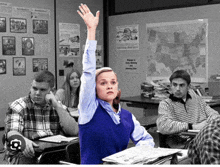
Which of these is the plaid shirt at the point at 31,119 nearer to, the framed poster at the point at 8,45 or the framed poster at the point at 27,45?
the framed poster at the point at 8,45

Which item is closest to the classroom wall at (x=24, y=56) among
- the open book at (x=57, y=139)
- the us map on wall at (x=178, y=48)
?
the us map on wall at (x=178, y=48)

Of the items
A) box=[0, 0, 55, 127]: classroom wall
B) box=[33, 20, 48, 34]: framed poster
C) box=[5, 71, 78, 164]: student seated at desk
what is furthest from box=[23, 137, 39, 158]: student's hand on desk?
box=[33, 20, 48, 34]: framed poster

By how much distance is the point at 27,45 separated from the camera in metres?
6.12

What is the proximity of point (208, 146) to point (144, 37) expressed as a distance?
5518 mm

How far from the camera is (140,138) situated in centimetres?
206

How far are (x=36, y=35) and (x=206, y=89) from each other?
2.90 metres

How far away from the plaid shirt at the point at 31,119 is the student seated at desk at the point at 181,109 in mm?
985

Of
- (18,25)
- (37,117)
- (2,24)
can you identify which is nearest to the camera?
(37,117)

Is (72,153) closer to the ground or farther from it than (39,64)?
closer to the ground

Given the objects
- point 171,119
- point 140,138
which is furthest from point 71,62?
point 140,138

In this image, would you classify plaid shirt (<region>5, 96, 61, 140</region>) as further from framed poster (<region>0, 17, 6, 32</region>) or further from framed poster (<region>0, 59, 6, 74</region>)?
framed poster (<region>0, 17, 6, 32</region>)

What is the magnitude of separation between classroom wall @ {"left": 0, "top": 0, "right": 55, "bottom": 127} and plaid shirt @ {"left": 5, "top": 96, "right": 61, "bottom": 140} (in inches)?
113

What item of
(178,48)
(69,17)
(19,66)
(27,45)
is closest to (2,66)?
(19,66)

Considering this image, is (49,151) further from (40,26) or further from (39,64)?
(40,26)
